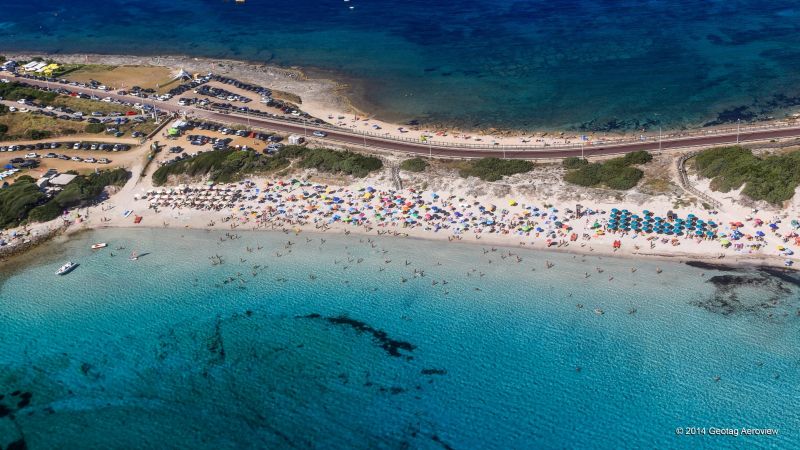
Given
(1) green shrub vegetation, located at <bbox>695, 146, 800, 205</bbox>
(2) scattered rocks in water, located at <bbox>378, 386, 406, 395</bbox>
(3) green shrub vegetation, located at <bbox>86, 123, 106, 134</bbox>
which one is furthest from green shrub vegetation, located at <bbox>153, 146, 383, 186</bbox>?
(1) green shrub vegetation, located at <bbox>695, 146, 800, 205</bbox>

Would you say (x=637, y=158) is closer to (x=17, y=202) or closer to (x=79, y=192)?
(x=79, y=192)

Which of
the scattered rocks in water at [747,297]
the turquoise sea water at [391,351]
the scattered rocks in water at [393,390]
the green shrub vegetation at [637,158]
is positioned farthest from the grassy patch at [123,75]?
the scattered rocks in water at [747,297]

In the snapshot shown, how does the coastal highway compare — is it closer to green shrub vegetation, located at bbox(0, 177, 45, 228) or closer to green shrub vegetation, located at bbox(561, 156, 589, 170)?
green shrub vegetation, located at bbox(561, 156, 589, 170)

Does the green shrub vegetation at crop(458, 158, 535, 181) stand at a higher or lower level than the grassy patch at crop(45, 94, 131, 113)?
lower

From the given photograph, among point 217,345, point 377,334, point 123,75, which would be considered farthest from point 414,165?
point 123,75

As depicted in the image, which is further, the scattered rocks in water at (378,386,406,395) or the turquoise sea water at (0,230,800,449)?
the scattered rocks in water at (378,386,406,395)
